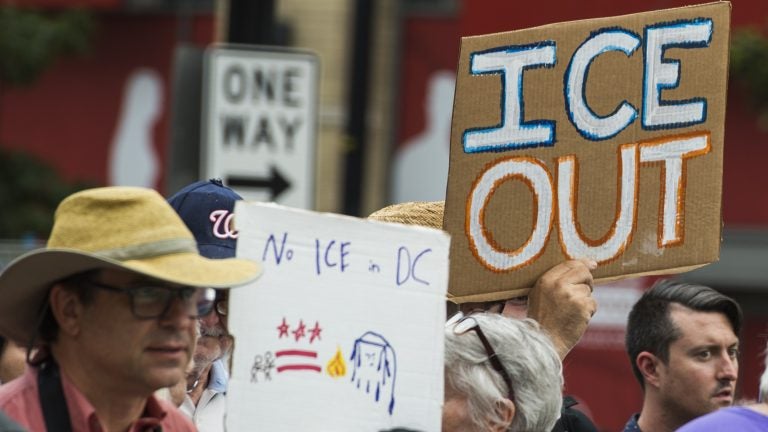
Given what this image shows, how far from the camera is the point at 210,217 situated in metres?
4.88

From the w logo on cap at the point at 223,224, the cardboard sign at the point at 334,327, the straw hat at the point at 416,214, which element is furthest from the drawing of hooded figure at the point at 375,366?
the straw hat at the point at 416,214

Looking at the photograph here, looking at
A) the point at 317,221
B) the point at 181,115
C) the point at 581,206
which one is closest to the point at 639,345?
the point at 581,206

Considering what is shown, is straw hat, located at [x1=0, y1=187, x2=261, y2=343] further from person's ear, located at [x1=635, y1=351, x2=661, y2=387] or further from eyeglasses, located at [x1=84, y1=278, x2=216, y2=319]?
person's ear, located at [x1=635, y1=351, x2=661, y2=387]

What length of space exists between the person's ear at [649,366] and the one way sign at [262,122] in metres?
2.69

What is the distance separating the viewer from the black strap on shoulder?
370cm

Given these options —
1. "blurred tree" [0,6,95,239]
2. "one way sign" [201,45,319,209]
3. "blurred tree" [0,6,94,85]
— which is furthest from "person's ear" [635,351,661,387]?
"blurred tree" [0,6,94,85]

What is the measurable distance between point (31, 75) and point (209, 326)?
12648 millimetres

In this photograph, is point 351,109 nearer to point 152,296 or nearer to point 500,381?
point 500,381

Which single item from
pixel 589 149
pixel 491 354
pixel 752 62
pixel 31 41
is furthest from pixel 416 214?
pixel 31 41

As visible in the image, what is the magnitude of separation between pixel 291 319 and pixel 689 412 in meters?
2.15

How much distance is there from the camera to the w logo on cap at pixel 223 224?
4.86 metres

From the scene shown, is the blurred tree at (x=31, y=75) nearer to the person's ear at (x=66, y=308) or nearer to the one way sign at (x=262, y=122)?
the one way sign at (x=262, y=122)

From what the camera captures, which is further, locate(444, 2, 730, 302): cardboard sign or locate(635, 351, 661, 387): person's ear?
locate(635, 351, 661, 387): person's ear

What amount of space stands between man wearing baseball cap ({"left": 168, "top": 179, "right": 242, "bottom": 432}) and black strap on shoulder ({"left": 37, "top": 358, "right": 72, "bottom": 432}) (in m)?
0.99
